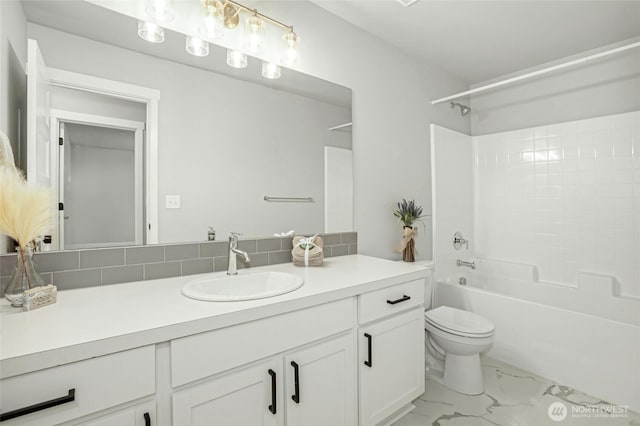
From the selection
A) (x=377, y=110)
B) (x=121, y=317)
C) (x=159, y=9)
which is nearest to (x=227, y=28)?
(x=159, y=9)

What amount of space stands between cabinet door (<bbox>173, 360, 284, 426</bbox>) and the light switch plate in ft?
2.63

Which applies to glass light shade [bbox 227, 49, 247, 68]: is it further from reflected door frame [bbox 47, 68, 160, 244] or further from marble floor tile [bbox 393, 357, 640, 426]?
marble floor tile [bbox 393, 357, 640, 426]

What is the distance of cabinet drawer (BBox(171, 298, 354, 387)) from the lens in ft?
2.93

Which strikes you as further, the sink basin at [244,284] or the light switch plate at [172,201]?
the light switch plate at [172,201]

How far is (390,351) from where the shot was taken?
59.3 inches

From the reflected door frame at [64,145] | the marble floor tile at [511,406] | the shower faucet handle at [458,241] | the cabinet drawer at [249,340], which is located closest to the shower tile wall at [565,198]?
the shower faucet handle at [458,241]

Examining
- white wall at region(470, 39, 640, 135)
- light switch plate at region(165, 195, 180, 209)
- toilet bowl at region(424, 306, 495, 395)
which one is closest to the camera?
light switch plate at region(165, 195, 180, 209)

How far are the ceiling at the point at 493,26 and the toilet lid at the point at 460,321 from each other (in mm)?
2010

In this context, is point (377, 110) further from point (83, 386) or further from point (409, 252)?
point (83, 386)

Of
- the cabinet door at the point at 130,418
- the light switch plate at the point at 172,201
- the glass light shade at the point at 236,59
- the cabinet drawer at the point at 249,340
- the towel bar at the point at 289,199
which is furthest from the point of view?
the towel bar at the point at 289,199

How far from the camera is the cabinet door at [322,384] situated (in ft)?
3.73

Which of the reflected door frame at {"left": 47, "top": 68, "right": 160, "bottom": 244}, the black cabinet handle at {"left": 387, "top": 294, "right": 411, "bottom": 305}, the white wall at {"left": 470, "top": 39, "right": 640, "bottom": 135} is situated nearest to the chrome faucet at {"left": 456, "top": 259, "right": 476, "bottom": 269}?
the white wall at {"left": 470, "top": 39, "right": 640, "bottom": 135}

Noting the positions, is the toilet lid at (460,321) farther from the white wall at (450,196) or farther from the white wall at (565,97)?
the white wall at (565,97)

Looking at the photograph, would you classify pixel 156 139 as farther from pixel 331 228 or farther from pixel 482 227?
pixel 482 227
